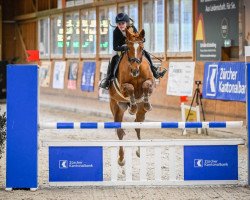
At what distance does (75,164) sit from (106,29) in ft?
54.7

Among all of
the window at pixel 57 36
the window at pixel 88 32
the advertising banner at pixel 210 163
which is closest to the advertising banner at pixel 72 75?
the window at pixel 88 32

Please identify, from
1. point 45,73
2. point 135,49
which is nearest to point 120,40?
point 135,49

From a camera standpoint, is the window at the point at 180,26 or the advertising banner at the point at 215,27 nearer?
the advertising banner at the point at 215,27

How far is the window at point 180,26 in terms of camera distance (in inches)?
845

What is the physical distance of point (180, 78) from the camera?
68.7ft

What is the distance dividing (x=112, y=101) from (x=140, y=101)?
0.93 metres

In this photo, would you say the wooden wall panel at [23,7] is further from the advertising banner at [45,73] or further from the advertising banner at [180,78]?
the advertising banner at [180,78]

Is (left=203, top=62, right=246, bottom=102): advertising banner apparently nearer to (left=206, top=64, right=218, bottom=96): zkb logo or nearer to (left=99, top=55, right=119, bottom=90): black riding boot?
(left=206, top=64, right=218, bottom=96): zkb logo

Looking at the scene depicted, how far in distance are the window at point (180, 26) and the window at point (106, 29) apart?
4258 millimetres

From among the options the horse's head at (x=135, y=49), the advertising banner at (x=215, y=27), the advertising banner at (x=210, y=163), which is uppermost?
the advertising banner at (x=215, y=27)

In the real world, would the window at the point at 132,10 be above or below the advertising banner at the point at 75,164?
above

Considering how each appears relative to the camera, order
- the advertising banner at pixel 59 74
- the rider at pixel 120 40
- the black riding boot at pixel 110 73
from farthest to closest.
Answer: the advertising banner at pixel 59 74 < the black riding boot at pixel 110 73 < the rider at pixel 120 40

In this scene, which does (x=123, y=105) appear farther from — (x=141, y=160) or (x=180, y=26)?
(x=180, y=26)

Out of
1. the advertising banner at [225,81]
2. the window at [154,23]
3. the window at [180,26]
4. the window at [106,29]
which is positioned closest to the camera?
the advertising banner at [225,81]
